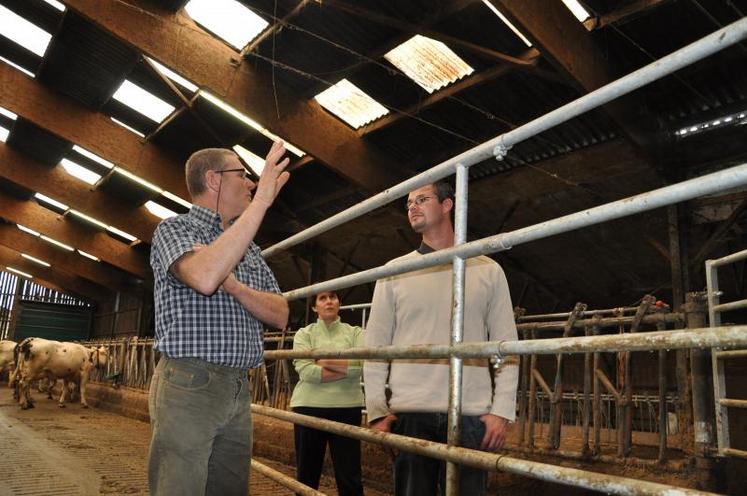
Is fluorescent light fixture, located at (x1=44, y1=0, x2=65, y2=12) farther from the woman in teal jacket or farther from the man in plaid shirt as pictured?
the man in plaid shirt

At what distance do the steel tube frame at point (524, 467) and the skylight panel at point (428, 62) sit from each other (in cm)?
567

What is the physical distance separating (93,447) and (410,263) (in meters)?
6.17

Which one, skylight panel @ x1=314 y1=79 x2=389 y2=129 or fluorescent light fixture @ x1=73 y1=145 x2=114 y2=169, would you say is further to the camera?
fluorescent light fixture @ x1=73 y1=145 x2=114 y2=169

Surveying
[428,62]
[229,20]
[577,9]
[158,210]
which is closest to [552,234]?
[577,9]

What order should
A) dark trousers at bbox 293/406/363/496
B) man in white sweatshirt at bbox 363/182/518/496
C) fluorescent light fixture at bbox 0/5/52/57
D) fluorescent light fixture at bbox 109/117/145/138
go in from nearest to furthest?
man in white sweatshirt at bbox 363/182/518/496, dark trousers at bbox 293/406/363/496, fluorescent light fixture at bbox 0/5/52/57, fluorescent light fixture at bbox 109/117/145/138

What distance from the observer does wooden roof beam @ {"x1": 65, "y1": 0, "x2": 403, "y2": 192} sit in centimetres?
724

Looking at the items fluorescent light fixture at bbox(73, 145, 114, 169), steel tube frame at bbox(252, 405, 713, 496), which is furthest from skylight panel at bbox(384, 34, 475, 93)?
fluorescent light fixture at bbox(73, 145, 114, 169)

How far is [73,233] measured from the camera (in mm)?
17562

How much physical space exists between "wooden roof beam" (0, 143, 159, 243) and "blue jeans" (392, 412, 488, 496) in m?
13.8

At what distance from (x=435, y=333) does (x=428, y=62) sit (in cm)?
558

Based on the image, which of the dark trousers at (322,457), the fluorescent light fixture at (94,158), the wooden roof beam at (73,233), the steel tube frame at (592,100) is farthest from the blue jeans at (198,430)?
the wooden roof beam at (73,233)

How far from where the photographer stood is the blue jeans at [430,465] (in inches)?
79.7

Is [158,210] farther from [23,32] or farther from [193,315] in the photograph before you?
[193,315]

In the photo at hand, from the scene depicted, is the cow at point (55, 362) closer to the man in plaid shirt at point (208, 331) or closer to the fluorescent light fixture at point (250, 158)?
→ the fluorescent light fixture at point (250, 158)
